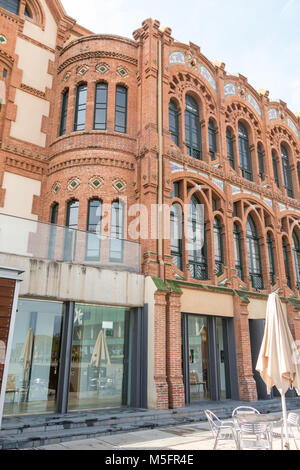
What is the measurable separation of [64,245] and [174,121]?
27.9ft

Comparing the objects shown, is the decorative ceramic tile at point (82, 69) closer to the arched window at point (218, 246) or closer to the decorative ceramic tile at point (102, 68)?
the decorative ceramic tile at point (102, 68)

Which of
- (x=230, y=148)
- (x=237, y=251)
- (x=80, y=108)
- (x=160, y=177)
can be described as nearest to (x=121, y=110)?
(x=80, y=108)

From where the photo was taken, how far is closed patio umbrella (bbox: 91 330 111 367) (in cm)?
1158

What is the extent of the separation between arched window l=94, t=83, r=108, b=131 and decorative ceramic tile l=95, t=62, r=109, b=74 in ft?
1.78

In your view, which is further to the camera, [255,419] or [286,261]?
[286,261]

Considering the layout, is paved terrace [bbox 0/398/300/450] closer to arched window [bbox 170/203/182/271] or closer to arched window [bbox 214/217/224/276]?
arched window [bbox 170/203/182/271]

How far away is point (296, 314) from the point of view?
17422mm

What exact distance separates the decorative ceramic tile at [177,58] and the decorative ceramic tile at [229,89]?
3195 mm

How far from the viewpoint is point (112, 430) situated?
29.5 feet

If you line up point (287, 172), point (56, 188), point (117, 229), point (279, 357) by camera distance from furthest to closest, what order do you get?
point (287, 172) → point (56, 188) → point (117, 229) → point (279, 357)

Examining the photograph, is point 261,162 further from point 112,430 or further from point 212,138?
point 112,430

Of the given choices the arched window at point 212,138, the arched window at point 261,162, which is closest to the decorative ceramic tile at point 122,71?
the arched window at point 212,138

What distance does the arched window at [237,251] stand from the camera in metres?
16.8
